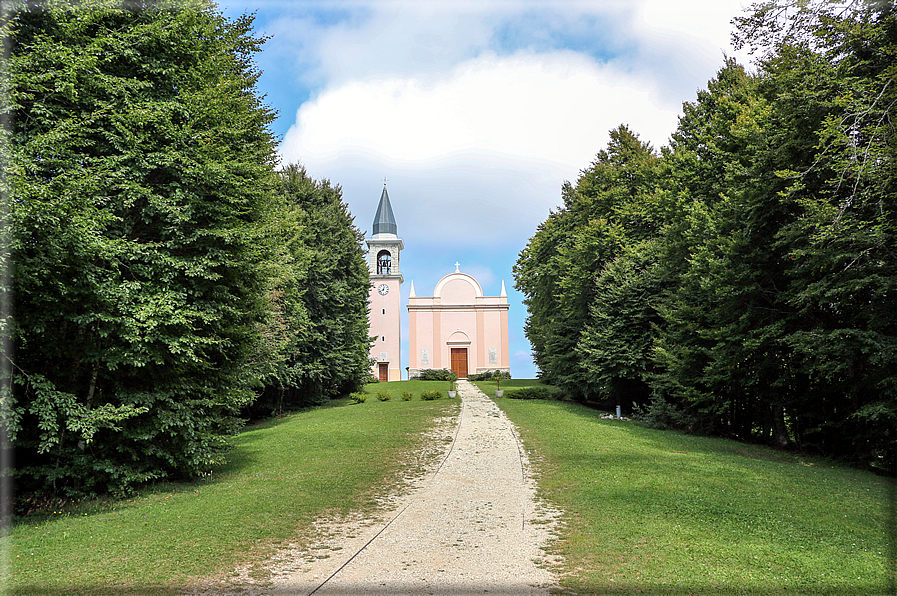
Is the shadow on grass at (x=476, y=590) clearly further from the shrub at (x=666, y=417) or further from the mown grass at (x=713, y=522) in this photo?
the shrub at (x=666, y=417)

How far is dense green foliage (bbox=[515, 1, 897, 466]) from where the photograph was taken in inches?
459


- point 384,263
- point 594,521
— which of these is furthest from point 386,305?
point 594,521

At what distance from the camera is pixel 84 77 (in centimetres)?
952

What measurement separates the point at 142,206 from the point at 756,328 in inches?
605

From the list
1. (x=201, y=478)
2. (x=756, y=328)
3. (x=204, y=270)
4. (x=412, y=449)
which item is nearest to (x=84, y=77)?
(x=204, y=270)

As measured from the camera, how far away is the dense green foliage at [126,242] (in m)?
8.60

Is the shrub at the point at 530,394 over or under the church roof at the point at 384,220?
under

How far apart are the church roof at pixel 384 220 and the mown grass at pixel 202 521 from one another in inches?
1644

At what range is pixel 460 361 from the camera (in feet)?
172

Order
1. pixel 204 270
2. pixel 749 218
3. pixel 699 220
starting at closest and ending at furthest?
1. pixel 204 270
2. pixel 749 218
3. pixel 699 220

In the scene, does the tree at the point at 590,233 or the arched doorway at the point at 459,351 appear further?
the arched doorway at the point at 459,351

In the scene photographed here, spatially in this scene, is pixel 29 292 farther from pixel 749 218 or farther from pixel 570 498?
pixel 749 218

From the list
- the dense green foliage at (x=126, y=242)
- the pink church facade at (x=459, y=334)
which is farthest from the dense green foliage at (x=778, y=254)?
the pink church facade at (x=459, y=334)

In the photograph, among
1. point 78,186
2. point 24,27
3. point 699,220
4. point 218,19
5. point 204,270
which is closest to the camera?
point 78,186
